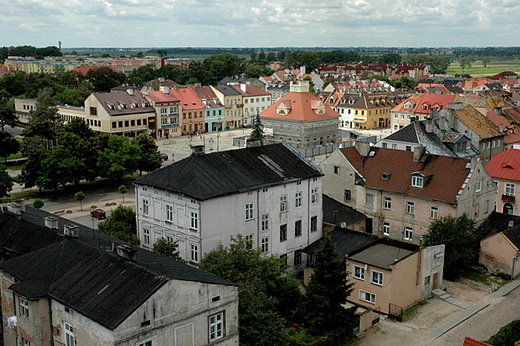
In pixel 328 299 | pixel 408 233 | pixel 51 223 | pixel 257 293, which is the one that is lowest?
pixel 408 233

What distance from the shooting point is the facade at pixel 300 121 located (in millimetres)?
91750

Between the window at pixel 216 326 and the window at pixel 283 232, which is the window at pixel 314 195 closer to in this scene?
the window at pixel 283 232

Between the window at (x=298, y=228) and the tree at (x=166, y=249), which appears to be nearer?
the tree at (x=166, y=249)

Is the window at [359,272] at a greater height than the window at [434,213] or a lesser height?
lesser

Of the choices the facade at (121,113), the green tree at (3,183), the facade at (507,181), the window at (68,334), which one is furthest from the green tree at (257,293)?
the facade at (121,113)

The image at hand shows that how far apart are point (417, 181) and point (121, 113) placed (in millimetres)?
62496

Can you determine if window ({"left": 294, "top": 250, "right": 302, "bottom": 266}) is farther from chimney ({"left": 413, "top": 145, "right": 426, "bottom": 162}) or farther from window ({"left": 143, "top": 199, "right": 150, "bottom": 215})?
chimney ({"left": 413, "top": 145, "right": 426, "bottom": 162})

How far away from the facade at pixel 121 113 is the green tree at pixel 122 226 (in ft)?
174

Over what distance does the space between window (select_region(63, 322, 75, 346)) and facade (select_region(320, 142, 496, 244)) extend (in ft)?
94.0

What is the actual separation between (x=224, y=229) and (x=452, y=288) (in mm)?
16324

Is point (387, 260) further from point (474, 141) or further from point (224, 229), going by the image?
point (474, 141)

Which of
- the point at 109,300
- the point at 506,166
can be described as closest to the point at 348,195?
the point at 506,166

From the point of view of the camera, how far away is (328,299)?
1120 inches

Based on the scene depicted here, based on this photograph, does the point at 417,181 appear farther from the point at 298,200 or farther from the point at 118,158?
the point at 118,158
